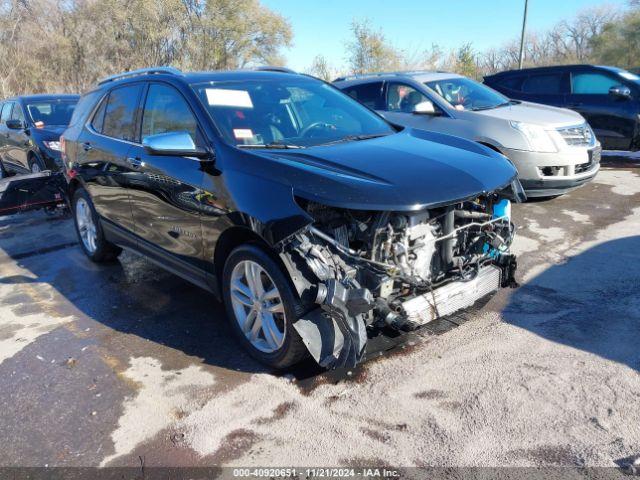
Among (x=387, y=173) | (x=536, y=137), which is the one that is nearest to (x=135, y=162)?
(x=387, y=173)

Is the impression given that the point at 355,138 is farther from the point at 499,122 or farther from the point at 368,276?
the point at 499,122

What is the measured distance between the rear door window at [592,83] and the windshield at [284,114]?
7.43 meters

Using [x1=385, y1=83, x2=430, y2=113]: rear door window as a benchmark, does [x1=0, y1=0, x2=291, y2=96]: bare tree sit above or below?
above

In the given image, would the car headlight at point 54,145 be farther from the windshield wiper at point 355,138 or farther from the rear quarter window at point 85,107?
the windshield wiper at point 355,138

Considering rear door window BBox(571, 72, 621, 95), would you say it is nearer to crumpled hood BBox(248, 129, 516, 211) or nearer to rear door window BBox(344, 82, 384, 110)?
rear door window BBox(344, 82, 384, 110)

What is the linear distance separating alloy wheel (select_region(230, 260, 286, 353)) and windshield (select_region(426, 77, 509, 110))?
5.24 metres

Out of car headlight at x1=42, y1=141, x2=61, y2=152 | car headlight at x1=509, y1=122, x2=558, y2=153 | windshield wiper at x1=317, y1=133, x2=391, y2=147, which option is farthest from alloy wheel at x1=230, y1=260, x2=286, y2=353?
car headlight at x1=42, y1=141, x2=61, y2=152

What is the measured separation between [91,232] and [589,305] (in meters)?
4.86

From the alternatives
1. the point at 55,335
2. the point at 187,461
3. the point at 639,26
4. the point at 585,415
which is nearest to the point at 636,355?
the point at 585,415

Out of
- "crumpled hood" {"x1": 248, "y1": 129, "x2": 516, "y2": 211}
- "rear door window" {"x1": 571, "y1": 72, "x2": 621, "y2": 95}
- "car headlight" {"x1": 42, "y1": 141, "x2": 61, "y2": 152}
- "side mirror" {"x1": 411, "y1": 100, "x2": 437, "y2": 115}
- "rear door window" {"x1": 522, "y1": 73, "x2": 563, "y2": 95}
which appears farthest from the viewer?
"rear door window" {"x1": 522, "y1": 73, "x2": 563, "y2": 95}

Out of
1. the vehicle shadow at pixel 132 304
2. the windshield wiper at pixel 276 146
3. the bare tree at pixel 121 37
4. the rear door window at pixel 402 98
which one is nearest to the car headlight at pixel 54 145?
the vehicle shadow at pixel 132 304

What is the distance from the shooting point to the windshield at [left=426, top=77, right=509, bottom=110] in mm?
7727

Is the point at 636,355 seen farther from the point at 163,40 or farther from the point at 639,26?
the point at 639,26

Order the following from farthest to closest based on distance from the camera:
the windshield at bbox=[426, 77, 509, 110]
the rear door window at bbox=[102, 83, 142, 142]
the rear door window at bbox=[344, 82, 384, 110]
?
1. the rear door window at bbox=[344, 82, 384, 110]
2. the windshield at bbox=[426, 77, 509, 110]
3. the rear door window at bbox=[102, 83, 142, 142]
